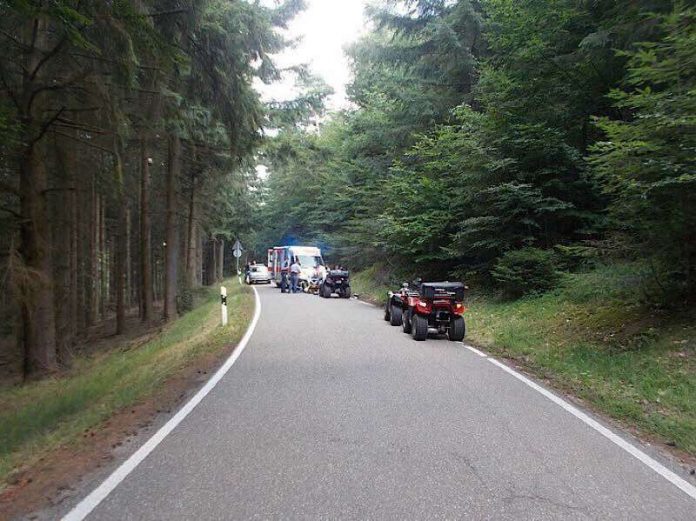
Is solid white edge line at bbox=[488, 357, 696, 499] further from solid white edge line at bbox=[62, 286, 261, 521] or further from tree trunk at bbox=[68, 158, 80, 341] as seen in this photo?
tree trunk at bbox=[68, 158, 80, 341]

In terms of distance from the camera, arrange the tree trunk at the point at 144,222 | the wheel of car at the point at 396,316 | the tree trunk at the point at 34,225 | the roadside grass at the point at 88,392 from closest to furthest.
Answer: the roadside grass at the point at 88,392 < the tree trunk at the point at 34,225 < the wheel of car at the point at 396,316 < the tree trunk at the point at 144,222

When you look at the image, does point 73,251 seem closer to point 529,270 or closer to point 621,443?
point 529,270

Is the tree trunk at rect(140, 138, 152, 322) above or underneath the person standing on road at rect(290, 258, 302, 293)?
above

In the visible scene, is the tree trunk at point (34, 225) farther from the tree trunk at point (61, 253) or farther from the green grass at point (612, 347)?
the green grass at point (612, 347)

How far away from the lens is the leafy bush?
50.5 ft

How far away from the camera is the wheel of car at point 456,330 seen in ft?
41.0

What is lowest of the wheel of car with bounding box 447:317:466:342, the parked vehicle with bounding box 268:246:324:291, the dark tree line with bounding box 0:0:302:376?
the wheel of car with bounding box 447:317:466:342

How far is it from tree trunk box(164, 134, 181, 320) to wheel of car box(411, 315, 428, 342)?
11129 millimetres

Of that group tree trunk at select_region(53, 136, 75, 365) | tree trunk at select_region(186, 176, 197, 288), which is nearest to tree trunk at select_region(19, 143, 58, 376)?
tree trunk at select_region(53, 136, 75, 365)

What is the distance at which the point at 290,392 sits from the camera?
7.38 metres

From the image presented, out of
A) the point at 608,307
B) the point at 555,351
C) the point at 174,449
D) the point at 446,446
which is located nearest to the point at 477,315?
the point at 608,307

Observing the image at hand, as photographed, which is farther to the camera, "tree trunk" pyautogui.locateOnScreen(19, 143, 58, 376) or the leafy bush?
the leafy bush

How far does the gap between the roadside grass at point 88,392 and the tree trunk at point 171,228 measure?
487 cm

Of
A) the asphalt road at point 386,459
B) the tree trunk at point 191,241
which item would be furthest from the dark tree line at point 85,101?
the tree trunk at point 191,241
